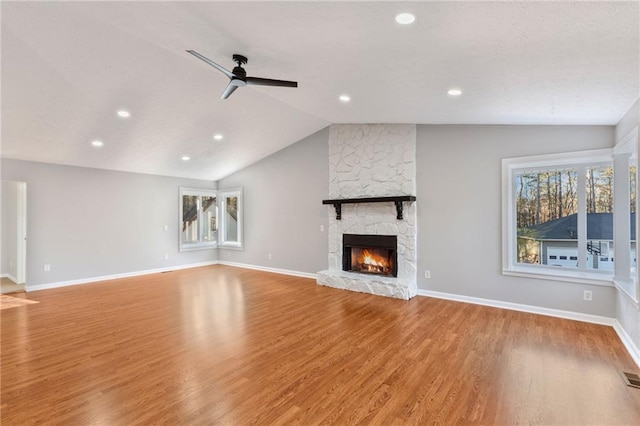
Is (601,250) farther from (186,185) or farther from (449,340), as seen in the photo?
(186,185)

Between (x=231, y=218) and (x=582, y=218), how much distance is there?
24.5 feet

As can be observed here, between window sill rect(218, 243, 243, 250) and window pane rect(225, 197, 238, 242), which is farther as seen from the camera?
window pane rect(225, 197, 238, 242)

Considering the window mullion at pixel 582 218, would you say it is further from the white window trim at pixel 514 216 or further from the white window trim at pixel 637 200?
the white window trim at pixel 637 200

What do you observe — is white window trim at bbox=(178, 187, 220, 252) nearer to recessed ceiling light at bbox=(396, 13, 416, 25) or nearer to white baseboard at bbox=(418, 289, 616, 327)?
white baseboard at bbox=(418, 289, 616, 327)

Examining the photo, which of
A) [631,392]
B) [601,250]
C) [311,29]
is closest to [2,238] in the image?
[311,29]

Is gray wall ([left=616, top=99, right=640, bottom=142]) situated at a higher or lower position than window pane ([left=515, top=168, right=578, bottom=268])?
higher

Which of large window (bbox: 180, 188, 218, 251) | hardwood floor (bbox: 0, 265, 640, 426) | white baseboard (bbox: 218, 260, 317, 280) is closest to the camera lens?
hardwood floor (bbox: 0, 265, 640, 426)

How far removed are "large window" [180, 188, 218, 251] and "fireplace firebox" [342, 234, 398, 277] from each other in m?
4.37

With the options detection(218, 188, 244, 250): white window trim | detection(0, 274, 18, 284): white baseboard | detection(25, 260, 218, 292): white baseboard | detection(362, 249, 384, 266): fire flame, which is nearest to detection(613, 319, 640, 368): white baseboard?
detection(362, 249, 384, 266): fire flame

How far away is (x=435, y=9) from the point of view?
1926mm

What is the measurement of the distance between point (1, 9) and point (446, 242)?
570cm

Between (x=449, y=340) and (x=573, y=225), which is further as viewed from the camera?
(x=573, y=225)

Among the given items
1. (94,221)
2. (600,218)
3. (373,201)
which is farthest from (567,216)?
(94,221)

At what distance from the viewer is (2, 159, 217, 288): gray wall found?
19.0 feet
